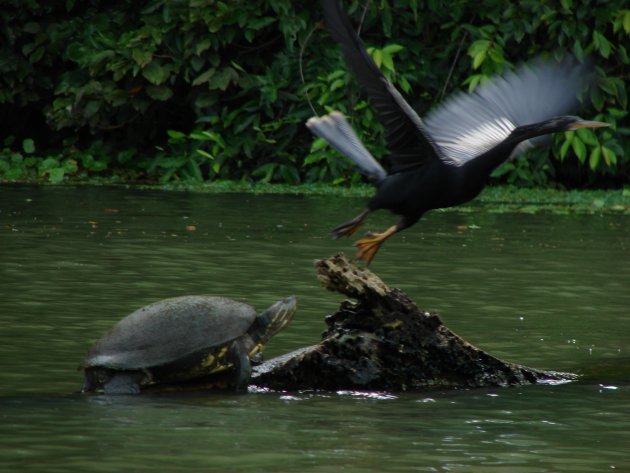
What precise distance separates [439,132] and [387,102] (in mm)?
643

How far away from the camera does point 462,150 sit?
279 inches

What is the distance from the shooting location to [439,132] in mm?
7250

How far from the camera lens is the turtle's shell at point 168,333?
243 inches

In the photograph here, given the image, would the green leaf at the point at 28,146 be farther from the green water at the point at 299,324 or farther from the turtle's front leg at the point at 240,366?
the turtle's front leg at the point at 240,366

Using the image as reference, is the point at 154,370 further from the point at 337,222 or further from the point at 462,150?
the point at 337,222

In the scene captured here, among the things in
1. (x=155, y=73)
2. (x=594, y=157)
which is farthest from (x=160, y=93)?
(x=594, y=157)

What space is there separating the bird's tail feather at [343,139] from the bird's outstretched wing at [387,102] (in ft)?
0.46

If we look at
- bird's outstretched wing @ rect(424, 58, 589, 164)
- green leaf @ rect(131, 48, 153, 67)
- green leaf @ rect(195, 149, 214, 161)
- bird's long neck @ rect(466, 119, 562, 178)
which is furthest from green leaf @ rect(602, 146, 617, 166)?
bird's long neck @ rect(466, 119, 562, 178)

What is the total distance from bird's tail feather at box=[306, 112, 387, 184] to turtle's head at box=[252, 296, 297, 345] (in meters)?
0.86

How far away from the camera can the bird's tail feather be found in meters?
7.11

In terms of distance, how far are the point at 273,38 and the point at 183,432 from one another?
44.0 ft


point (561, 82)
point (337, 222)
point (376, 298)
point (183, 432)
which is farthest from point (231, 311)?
point (337, 222)

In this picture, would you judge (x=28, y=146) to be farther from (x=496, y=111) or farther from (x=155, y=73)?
(x=496, y=111)

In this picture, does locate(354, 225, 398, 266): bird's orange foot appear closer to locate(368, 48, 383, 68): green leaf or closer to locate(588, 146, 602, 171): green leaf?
locate(368, 48, 383, 68): green leaf
